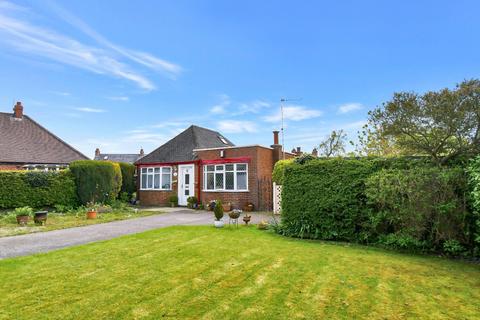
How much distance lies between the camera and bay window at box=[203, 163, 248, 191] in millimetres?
16078

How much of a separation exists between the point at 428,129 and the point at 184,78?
39.1 feet

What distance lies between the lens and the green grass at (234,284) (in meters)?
3.46

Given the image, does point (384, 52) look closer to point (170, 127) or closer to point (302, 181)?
point (302, 181)

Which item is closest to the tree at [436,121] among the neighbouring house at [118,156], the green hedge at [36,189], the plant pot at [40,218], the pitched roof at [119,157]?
the plant pot at [40,218]

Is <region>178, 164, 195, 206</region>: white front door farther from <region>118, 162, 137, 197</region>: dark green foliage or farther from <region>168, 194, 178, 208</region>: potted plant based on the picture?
<region>118, 162, 137, 197</region>: dark green foliage

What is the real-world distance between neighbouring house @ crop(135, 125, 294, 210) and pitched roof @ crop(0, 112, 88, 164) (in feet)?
28.1

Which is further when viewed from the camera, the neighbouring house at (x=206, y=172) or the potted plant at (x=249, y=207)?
the neighbouring house at (x=206, y=172)

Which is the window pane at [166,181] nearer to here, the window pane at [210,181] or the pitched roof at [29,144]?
the window pane at [210,181]

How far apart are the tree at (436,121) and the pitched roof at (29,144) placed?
79.8ft

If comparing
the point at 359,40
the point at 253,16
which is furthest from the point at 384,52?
the point at 253,16

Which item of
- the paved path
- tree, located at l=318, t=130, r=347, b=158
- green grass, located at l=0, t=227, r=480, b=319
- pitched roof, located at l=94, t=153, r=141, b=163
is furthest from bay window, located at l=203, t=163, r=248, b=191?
pitched roof, located at l=94, t=153, r=141, b=163

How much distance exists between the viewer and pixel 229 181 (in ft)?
54.0

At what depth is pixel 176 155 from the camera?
19000 millimetres

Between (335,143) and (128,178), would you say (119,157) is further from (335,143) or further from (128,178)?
(335,143)
